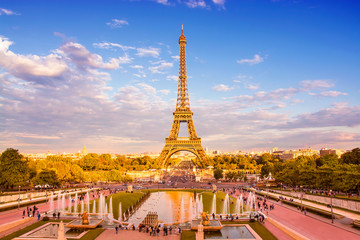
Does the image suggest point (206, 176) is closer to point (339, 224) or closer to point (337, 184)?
point (337, 184)

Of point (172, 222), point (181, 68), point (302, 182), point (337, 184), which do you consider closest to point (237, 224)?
point (172, 222)

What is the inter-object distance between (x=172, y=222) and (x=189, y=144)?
192 feet

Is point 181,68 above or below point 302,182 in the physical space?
above

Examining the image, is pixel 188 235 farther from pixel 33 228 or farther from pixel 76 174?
pixel 76 174

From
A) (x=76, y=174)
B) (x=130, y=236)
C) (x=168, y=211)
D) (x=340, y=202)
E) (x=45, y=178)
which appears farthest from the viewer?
(x=76, y=174)

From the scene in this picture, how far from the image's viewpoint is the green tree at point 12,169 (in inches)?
1734

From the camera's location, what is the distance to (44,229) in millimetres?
24109

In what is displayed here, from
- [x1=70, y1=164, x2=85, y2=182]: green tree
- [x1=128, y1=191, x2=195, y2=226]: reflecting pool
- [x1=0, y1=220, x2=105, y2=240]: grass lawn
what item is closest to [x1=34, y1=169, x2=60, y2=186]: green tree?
[x1=70, y1=164, x2=85, y2=182]: green tree

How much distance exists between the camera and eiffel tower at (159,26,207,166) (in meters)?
85.3

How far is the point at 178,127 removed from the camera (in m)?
88.1

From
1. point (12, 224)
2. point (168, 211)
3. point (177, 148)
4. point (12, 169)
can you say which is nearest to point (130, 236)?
point (12, 224)

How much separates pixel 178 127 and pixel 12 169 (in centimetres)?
5139

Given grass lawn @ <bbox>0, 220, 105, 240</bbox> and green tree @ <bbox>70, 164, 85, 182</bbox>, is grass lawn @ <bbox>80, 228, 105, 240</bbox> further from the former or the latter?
green tree @ <bbox>70, 164, 85, 182</bbox>

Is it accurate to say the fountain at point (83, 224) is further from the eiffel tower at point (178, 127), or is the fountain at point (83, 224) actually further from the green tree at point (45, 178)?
the eiffel tower at point (178, 127)
